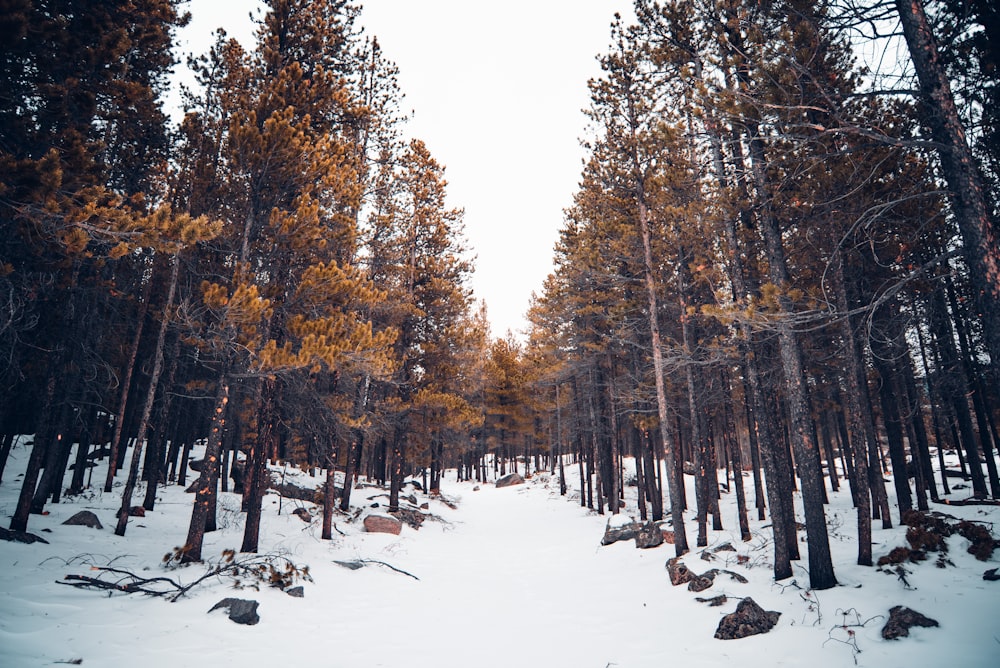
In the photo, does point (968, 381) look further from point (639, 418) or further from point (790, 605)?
point (790, 605)

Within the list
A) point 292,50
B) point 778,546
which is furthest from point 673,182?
point 292,50

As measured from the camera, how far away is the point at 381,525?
51.3ft

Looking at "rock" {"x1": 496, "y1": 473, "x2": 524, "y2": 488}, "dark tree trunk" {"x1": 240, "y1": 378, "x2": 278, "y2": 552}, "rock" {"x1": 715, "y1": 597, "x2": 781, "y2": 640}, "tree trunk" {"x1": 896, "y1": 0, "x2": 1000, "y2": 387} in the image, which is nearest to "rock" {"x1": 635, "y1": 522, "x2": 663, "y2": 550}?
"rock" {"x1": 715, "y1": 597, "x2": 781, "y2": 640}

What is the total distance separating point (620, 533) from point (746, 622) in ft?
25.6

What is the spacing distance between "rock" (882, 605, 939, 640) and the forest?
1.79 m

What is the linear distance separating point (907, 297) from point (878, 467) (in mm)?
5534

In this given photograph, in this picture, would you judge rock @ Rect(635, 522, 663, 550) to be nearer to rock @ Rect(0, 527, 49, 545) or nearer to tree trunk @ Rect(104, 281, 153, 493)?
rock @ Rect(0, 527, 49, 545)

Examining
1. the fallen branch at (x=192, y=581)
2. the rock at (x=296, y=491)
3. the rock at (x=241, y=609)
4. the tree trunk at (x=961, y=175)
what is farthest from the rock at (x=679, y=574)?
the rock at (x=296, y=491)

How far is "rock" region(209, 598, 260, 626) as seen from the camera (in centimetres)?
673

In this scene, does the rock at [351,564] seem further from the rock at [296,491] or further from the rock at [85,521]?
the rock at [296,491]

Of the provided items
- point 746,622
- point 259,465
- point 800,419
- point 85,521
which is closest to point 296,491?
point 85,521

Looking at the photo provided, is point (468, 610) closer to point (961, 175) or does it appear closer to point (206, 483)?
point (206, 483)

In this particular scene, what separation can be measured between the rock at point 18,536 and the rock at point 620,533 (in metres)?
14.4

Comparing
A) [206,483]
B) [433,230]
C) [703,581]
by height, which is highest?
[433,230]
